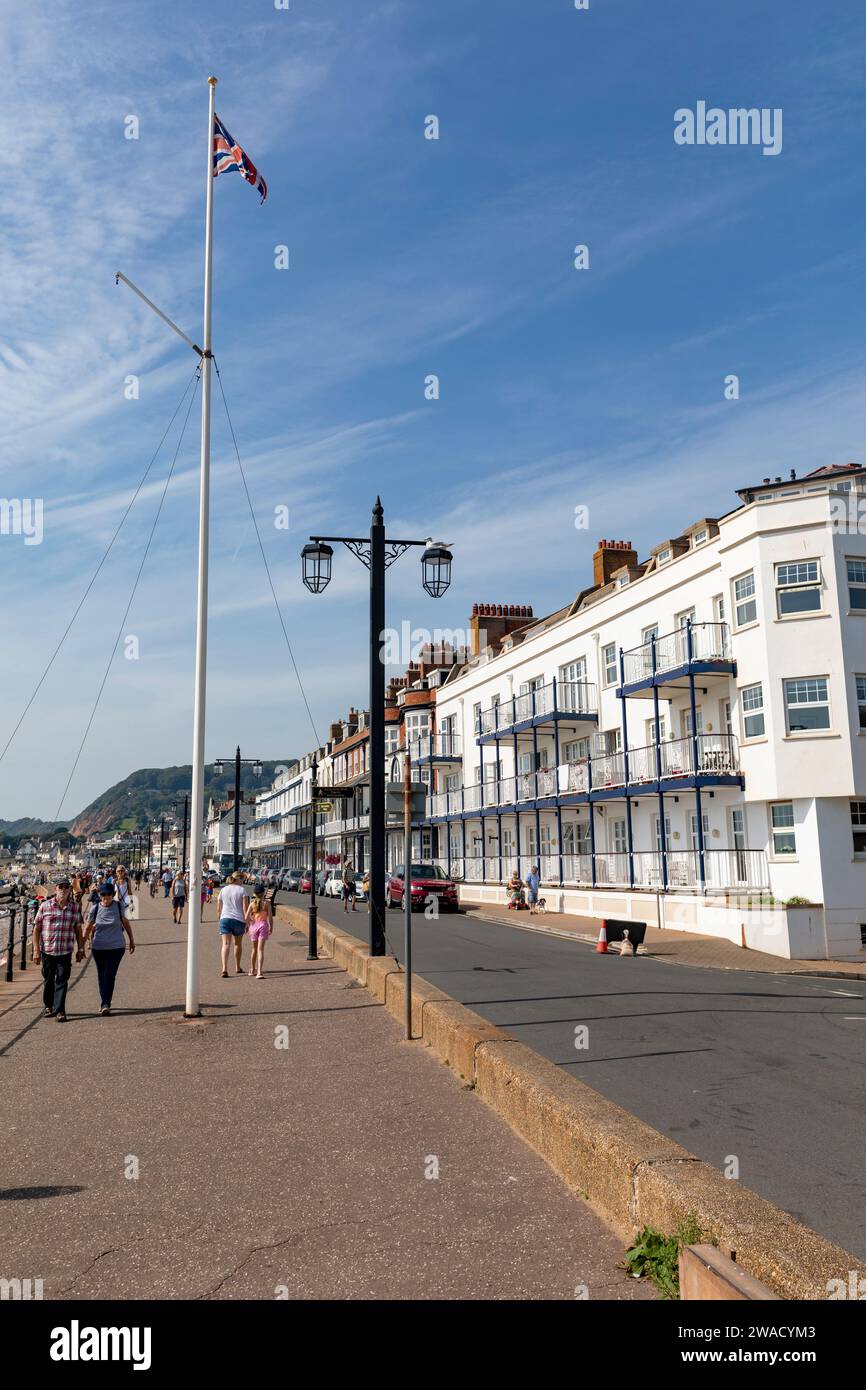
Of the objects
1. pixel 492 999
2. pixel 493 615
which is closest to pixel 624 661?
pixel 492 999

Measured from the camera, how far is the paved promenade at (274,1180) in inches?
181

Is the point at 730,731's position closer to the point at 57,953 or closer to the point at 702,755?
the point at 702,755

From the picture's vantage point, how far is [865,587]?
2450cm

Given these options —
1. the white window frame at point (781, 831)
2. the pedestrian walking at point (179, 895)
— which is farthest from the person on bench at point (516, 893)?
the white window frame at point (781, 831)

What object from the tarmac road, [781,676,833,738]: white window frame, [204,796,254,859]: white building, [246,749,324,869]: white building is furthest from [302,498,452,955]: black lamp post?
[204,796,254,859]: white building

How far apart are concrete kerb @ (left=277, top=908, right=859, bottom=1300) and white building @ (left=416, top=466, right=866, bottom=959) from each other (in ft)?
50.9

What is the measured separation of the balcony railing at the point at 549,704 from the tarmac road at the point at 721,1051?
55.7 feet

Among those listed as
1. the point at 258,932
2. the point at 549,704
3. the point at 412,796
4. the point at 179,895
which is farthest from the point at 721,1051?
the point at 549,704

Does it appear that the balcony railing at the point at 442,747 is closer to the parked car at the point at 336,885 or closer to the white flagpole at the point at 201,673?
the parked car at the point at 336,885

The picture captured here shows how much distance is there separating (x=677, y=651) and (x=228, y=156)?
61.5 ft

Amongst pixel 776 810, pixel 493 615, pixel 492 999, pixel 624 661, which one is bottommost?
pixel 492 999

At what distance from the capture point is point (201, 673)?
41.2 ft
